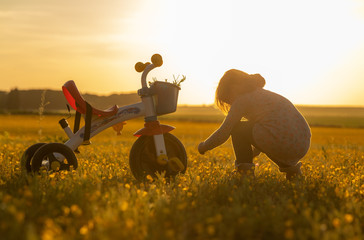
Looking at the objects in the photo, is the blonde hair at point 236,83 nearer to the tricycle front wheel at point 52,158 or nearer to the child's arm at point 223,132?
the child's arm at point 223,132

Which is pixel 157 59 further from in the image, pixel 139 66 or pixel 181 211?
pixel 181 211

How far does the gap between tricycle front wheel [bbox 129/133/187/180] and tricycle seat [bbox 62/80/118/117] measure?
0.57 m

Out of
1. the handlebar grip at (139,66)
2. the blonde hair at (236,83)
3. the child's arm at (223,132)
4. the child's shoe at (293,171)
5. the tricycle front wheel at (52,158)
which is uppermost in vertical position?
the handlebar grip at (139,66)

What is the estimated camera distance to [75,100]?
4.62 m

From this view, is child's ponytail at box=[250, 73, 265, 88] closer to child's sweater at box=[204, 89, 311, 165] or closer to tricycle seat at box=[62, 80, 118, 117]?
child's sweater at box=[204, 89, 311, 165]

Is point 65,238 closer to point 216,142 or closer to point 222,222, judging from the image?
point 222,222

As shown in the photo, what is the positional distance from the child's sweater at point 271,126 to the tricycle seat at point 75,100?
1401mm

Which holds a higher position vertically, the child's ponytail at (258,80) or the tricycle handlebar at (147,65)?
the tricycle handlebar at (147,65)

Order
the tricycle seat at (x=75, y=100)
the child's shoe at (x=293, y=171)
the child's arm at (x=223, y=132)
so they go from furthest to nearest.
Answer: the child's shoe at (x=293, y=171)
the tricycle seat at (x=75, y=100)
the child's arm at (x=223, y=132)

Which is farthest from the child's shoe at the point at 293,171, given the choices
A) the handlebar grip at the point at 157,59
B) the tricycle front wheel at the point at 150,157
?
the handlebar grip at the point at 157,59

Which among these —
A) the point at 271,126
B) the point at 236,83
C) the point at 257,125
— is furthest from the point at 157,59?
the point at 271,126

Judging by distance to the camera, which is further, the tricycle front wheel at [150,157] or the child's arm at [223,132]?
the tricycle front wheel at [150,157]

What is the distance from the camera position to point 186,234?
2635 mm

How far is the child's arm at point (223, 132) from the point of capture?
14.5 ft
